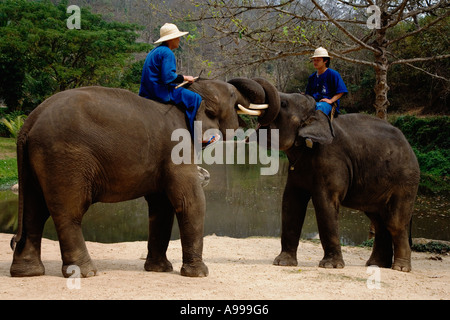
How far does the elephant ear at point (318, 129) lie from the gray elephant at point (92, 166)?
144 centimetres

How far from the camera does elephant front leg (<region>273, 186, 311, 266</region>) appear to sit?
23.9ft

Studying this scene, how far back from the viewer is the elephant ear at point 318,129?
22.4 feet

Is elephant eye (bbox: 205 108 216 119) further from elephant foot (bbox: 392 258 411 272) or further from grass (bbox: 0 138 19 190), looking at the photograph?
grass (bbox: 0 138 19 190)

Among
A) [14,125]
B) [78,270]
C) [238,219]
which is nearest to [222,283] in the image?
[78,270]

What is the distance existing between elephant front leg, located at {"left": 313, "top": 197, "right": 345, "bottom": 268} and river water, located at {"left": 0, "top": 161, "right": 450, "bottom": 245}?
540cm

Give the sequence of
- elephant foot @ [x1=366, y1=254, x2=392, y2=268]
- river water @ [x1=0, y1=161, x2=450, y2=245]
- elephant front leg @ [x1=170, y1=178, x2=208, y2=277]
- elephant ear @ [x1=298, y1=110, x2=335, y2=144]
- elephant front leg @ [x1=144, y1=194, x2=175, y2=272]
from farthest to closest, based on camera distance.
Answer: river water @ [x1=0, y1=161, x2=450, y2=245] < elephant foot @ [x1=366, y1=254, x2=392, y2=268] < elephant ear @ [x1=298, y1=110, x2=335, y2=144] < elephant front leg @ [x1=144, y1=194, x2=175, y2=272] < elephant front leg @ [x1=170, y1=178, x2=208, y2=277]

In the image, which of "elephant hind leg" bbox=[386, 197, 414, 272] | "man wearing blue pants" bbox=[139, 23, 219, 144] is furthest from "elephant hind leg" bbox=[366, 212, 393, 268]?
"man wearing blue pants" bbox=[139, 23, 219, 144]

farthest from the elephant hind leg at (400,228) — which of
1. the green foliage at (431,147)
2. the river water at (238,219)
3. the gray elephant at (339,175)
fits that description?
the green foliage at (431,147)

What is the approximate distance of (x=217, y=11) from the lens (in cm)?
1040

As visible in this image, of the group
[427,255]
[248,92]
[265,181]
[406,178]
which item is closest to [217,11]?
[248,92]

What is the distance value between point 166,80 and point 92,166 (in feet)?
4.06

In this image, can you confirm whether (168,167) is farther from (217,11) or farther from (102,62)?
(102,62)

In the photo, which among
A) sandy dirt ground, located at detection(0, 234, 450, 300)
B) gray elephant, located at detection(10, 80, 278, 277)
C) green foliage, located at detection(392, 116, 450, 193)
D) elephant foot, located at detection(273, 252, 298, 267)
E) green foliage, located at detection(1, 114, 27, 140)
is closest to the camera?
sandy dirt ground, located at detection(0, 234, 450, 300)

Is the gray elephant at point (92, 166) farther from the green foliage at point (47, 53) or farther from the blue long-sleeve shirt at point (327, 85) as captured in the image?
the green foliage at point (47, 53)
